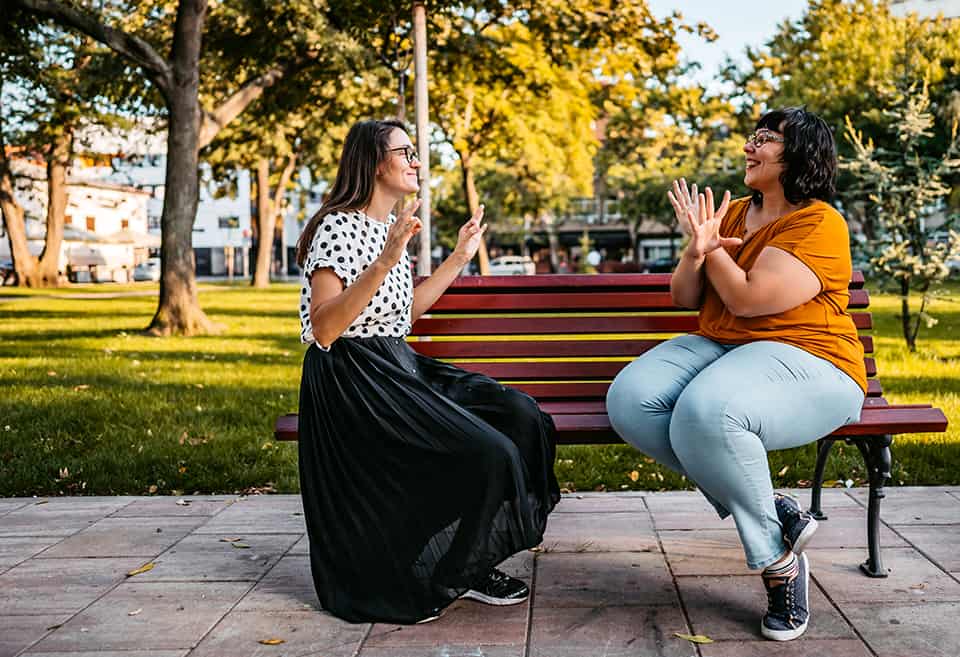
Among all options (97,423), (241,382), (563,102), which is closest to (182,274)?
(241,382)

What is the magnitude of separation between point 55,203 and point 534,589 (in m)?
37.6

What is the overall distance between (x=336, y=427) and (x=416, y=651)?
79cm

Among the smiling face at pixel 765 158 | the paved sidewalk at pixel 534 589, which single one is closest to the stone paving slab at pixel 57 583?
the paved sidewalk at pixel 534 589

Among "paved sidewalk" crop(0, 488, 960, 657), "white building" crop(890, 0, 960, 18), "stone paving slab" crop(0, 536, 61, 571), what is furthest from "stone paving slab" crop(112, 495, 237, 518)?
"white building" crop(890, 0, 960, 18)

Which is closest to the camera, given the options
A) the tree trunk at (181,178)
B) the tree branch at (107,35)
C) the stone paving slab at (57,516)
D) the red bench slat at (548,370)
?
the red bench slat at (548,370)

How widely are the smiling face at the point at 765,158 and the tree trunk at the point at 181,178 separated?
13303 mm

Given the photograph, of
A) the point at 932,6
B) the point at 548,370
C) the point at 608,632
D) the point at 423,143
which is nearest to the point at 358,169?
the point at 548,370

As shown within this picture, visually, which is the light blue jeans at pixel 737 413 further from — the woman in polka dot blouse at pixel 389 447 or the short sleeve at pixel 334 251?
the short sleeve at pixel 334 251

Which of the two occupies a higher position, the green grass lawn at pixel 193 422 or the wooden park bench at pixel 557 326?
the wooden park bench at pixel 557 326

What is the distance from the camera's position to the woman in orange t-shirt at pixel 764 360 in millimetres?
3572

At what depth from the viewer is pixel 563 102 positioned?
26.9 metres

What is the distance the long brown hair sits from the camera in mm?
3994

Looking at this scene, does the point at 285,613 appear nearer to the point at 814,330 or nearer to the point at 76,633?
the point at 76,633

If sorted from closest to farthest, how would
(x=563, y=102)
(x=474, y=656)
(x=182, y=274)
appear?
(x=474, y=656), (x=182, y=274), (x=563, y=102)
